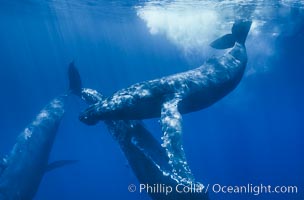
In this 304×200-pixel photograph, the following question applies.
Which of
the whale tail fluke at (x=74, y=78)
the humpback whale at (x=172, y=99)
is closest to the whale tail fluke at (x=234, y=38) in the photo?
the humpback whale at (x=172, y=99)

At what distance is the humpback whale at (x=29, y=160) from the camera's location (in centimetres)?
1211

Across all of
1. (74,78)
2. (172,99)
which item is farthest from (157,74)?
(172,99)

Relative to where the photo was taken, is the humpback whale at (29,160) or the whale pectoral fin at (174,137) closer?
the whale pectoral fin at (174,137)

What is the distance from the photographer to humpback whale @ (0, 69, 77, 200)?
1211cm

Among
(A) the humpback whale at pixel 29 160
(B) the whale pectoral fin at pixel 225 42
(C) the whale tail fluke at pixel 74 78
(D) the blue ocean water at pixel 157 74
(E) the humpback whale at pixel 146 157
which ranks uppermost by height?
(B) the whale pectoral fin at pixel 225 42

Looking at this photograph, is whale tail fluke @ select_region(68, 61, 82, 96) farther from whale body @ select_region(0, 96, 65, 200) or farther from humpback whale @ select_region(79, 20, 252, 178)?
humpback whale @ select_region(79, 20, 252, 178)

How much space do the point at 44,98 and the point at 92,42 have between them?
2822 centimetres

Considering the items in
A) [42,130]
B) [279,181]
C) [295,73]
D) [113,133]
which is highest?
[113,133]

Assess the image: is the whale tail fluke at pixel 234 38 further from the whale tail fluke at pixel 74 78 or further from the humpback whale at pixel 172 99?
the whale tail fluke at pixel 74 78

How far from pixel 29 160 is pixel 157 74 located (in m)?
68.4

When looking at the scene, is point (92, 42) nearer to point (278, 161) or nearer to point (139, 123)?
point (278, 161)

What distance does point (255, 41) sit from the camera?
3412 cm

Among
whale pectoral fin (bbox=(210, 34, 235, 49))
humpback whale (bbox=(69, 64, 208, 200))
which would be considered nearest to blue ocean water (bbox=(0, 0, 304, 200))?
humpback whale (bbox=(69, 64, 208, 200))

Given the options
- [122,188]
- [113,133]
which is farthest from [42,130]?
[122,188]
